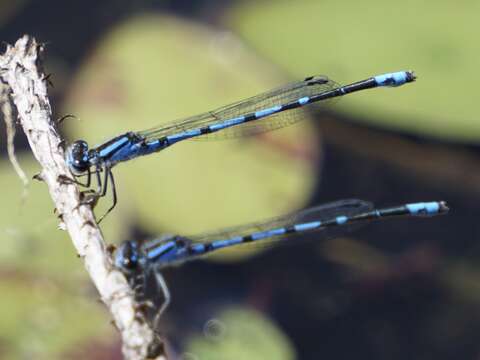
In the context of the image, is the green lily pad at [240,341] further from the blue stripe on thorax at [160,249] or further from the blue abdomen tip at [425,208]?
the blue abdomen tip at [425,208]

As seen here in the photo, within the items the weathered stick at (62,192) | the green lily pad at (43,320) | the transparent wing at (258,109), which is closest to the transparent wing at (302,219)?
the transparent wing at (258,109)

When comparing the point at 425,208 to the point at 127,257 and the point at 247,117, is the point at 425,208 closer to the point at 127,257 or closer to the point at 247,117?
the point at 247,117

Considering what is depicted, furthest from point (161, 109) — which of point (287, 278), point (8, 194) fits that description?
point (287, 278)

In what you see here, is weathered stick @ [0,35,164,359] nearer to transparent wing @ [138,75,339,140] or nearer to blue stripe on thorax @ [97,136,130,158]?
blue stripe on thorax @ [97,136,130,158]

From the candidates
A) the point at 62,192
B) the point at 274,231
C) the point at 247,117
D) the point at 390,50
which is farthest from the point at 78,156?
the point at 390,50

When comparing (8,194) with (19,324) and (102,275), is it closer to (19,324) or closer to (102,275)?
(19,324)

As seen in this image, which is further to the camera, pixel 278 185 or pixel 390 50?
pixel 390 50
